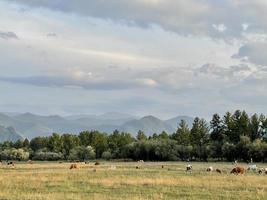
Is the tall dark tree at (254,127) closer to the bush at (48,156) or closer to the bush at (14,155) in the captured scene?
the bush at (48,156)

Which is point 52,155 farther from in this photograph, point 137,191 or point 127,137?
point 137,191

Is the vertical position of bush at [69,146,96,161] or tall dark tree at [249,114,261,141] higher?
tall dark tree at [249,114,261,141]

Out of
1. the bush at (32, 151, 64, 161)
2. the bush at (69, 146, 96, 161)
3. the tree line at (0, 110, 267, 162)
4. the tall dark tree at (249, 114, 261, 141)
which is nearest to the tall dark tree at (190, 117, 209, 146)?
the tree line at (0, 110, 267, 162)

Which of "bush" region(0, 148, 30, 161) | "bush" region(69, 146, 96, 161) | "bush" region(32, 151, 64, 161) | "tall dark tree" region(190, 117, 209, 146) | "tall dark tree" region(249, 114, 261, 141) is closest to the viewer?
"tall dark tree" region(249, 114, 261, 141)

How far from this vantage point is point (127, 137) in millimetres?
196500

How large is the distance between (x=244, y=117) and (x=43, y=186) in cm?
12188

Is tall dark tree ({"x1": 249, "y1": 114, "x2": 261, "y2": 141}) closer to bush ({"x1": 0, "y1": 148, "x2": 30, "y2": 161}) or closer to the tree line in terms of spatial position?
the tree line

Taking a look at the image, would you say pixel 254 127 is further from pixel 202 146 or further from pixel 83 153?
pixel 83 153

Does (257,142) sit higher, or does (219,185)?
(257,142)

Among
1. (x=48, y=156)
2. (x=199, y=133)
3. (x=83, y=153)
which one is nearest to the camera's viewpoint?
(x=199, y=133)

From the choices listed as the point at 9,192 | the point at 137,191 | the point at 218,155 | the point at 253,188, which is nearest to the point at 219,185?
the point at 253,188

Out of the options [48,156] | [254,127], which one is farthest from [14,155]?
[254,127]

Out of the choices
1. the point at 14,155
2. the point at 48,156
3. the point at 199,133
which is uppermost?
the point at 199,133

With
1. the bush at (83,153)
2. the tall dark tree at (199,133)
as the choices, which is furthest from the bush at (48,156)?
the tall dark tree at (199,133)
